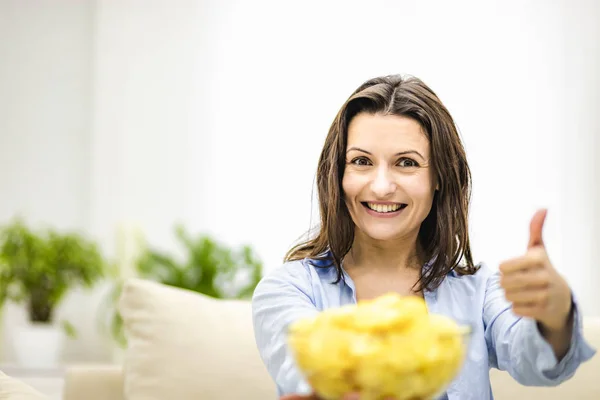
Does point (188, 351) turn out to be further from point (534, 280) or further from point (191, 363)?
point (534, 280)

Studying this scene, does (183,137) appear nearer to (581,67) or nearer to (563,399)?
(581,67)

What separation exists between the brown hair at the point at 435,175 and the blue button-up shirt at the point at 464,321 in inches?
1.6

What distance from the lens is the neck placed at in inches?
69.8

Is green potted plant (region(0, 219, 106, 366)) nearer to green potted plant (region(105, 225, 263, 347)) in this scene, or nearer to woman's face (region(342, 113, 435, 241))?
green potted plant (region(105, 225, 263, 347))

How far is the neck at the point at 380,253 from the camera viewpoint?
177 cm

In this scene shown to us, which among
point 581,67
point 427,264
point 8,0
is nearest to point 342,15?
point 581,67

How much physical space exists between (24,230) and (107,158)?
31.5 inches

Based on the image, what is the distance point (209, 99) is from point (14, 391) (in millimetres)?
3201

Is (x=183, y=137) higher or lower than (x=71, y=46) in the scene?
lower

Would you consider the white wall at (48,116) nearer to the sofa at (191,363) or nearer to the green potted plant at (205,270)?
the green potted plant at (205,270)

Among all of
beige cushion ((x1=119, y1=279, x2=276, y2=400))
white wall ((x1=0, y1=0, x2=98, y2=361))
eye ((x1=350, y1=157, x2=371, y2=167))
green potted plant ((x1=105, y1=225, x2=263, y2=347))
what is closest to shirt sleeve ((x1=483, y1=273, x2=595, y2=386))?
eye ((x1=350, y1=157, x2=371, y2=167))

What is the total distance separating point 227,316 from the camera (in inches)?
86.9

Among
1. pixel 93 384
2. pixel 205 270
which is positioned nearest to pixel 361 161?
pixel 93 384

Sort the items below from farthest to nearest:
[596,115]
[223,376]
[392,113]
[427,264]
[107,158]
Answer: [107,158]
[596,115]
[223,376]
[427,264]
[392,113]
